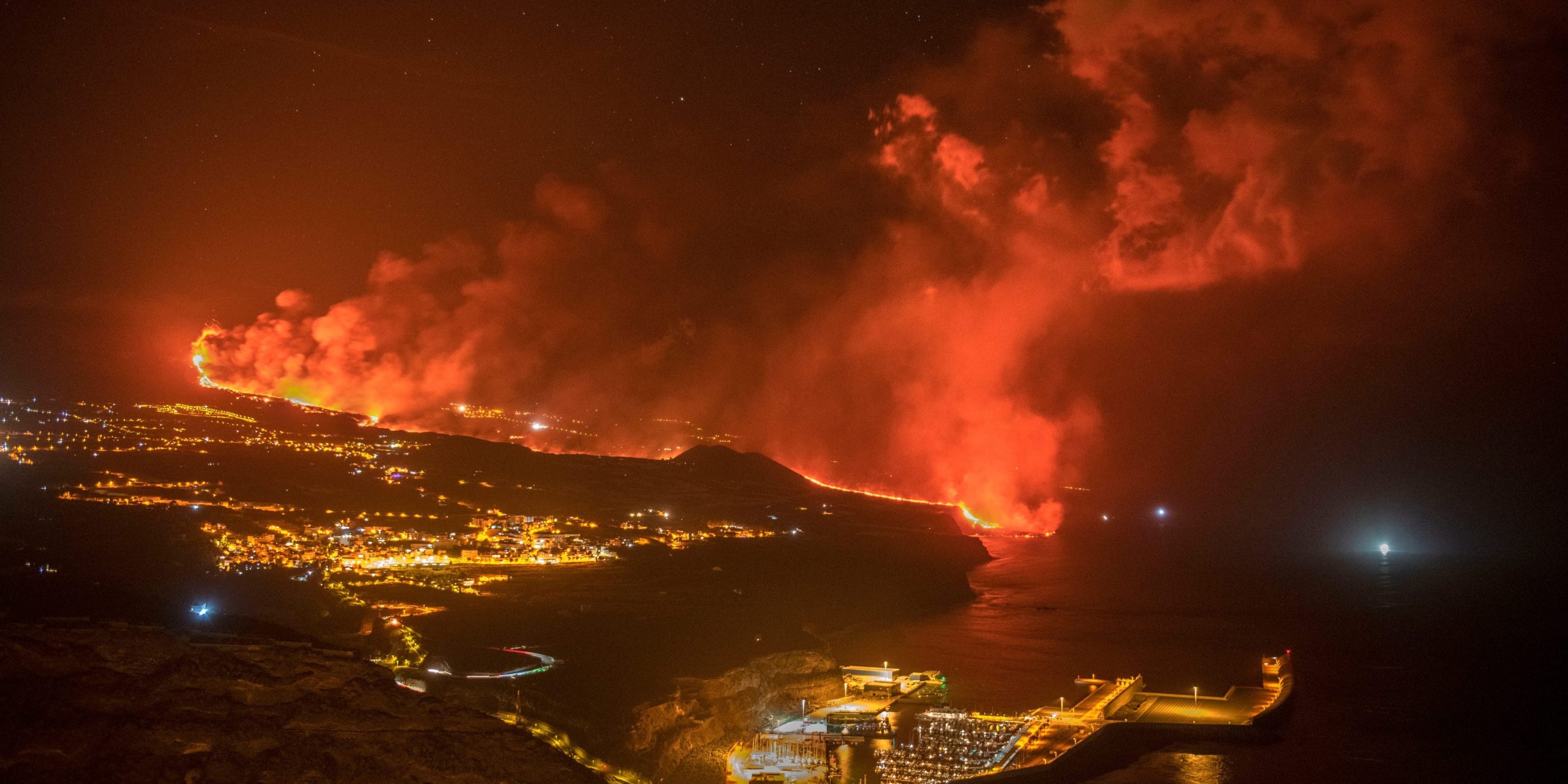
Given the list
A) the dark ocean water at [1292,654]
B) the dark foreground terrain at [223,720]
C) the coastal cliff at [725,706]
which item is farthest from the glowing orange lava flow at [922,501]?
the dark foreground terrain at [223,720]

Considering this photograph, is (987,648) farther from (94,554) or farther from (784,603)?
(94,554)

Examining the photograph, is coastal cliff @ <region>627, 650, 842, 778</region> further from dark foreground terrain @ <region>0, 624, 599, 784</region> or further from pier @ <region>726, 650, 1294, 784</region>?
dark foreground terrain @ <region>0, 624, 599, 784</region>

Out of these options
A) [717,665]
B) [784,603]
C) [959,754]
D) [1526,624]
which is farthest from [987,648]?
[1526,624]

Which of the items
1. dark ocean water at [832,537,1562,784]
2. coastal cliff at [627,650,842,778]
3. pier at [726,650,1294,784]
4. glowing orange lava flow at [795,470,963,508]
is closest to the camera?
coastal cliff at [627,650,842,778]

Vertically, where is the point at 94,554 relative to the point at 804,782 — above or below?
above

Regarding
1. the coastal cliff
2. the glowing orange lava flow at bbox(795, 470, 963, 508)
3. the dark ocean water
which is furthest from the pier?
the glowing orange lava flow at bbox(795, 470, 963, 508)

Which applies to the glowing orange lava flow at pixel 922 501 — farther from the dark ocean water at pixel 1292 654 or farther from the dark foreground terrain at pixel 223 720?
the dark foreground terrain at pixel 223 720

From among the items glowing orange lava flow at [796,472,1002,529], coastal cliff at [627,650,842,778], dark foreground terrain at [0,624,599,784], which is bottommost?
coastal cliff at [627,650,842,778]

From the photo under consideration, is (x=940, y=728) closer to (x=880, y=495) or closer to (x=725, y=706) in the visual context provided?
(x=725, y=706)
